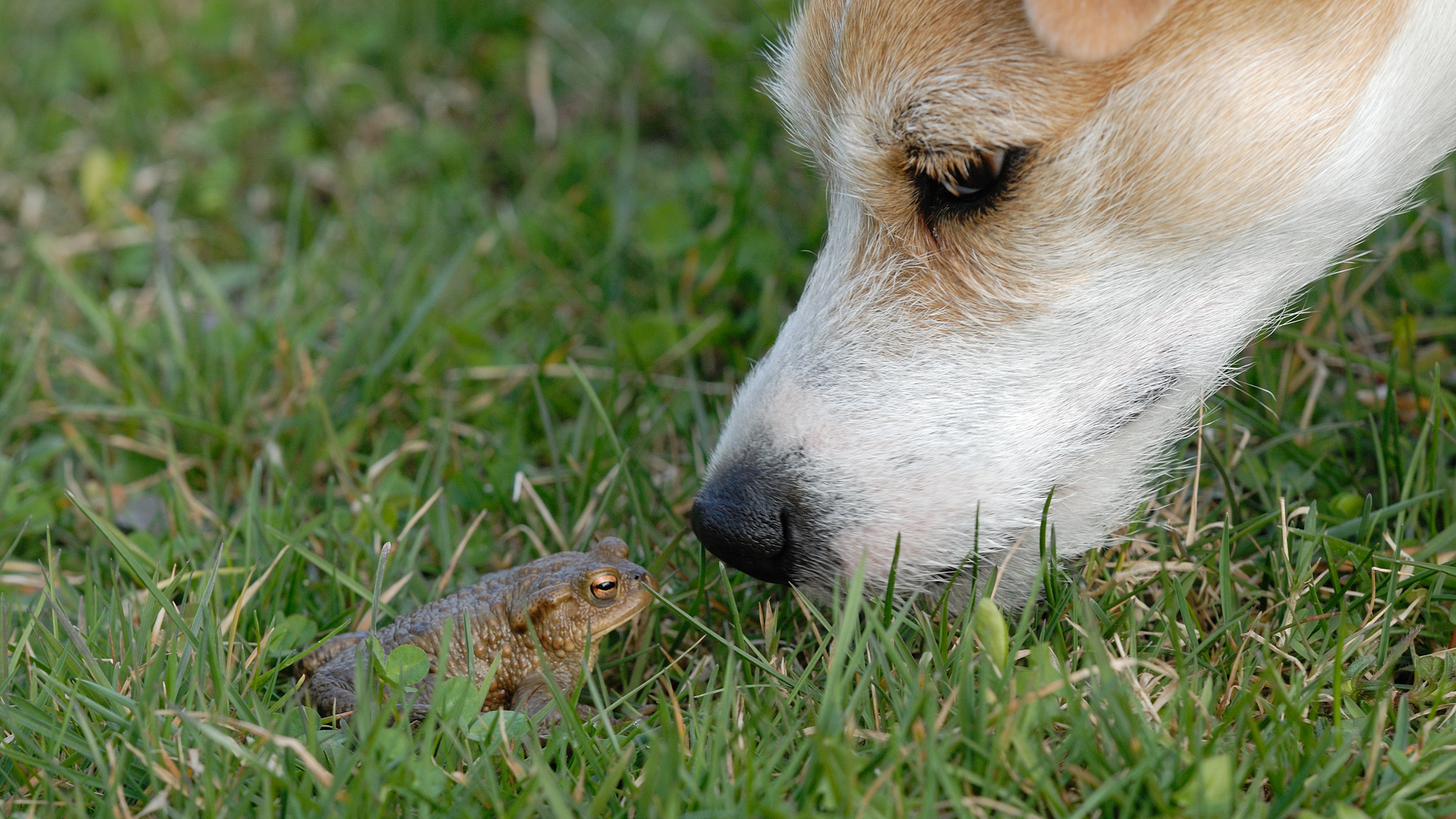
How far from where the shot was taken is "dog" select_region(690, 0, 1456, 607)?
2.29 m

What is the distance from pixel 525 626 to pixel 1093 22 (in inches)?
64.0

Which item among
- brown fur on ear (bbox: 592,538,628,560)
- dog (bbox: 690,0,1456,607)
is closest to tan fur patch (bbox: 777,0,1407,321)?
dog (bbox: 690,0,1456,607)

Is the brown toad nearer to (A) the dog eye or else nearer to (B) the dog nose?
(B) the dog nose

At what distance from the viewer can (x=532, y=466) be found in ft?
10.7

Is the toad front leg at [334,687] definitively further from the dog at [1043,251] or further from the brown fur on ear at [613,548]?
the dog at [1043,251]

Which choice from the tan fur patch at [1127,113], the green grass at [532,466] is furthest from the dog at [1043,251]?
the green grass at [532,466]

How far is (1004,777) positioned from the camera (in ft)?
6.33

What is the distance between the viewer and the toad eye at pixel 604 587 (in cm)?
250

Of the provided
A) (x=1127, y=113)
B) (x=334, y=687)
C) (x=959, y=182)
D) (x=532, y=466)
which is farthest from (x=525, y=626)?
(x=1127, y=113)

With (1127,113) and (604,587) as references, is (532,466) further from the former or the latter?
(1127,113)

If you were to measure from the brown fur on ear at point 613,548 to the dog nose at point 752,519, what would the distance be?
0.22 meters

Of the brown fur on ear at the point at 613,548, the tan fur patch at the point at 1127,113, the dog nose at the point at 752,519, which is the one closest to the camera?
the tan fur patch at the point at 1127,113

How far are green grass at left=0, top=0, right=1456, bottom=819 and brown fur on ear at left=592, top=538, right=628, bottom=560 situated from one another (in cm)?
18

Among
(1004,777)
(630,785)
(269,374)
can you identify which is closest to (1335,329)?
(1004,777)
